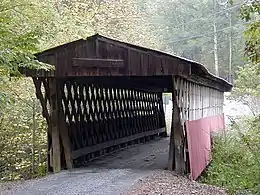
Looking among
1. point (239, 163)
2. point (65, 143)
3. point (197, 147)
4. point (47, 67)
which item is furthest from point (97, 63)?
point (239, 163)

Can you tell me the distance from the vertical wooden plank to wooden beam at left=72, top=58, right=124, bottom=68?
0.89m

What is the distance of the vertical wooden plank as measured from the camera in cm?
901

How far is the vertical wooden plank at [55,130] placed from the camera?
9.01m

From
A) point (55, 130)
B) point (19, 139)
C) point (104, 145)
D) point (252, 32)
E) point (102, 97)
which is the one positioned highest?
point (252, 32)

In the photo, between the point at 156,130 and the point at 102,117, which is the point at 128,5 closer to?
the point at 156,130

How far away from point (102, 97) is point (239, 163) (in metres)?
4.19

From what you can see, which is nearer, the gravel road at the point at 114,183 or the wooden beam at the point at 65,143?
the gravel road at the point at 114,183

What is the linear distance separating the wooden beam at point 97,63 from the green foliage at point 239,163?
261 centimetres

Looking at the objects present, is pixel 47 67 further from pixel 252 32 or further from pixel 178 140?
pixel 252 32

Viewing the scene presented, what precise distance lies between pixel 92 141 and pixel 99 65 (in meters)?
2.85

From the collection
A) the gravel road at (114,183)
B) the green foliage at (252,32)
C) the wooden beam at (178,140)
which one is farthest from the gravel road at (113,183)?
the green foliage at (252,32)

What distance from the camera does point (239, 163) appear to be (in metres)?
9.05

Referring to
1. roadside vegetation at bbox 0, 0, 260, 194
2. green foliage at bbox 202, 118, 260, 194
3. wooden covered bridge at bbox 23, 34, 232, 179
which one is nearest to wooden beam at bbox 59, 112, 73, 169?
wooden covered bridge at bbox 23, 34, 232, 179

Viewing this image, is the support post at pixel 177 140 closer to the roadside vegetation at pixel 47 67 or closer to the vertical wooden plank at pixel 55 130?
the roadside vegetation at pixel 47 67
